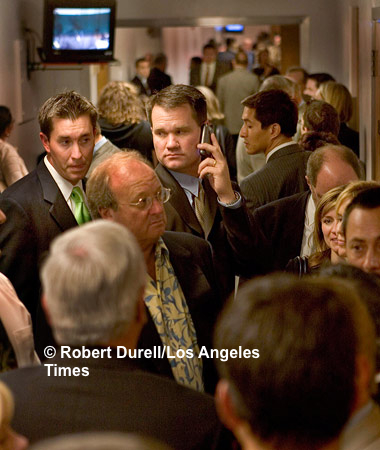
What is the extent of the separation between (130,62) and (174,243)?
52.7ft

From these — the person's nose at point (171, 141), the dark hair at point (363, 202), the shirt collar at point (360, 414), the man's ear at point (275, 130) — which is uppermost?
the man's ear at point (275, 130)

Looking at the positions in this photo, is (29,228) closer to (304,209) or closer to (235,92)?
(304,209)

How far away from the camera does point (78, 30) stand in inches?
355

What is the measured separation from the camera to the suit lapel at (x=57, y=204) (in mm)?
2867

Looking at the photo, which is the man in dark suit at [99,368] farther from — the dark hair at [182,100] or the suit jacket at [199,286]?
the dark hair at [182,100]

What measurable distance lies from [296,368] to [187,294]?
123 cm

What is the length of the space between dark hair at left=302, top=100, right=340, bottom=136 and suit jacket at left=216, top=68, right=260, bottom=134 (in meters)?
5.26

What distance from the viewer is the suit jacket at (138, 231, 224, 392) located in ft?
8.20

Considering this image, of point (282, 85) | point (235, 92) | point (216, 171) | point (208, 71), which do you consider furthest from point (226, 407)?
point (208, 71)

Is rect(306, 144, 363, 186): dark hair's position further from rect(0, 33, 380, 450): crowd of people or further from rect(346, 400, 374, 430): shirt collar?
rect(346, 400, 374, 430): shirt collar

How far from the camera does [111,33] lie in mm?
9398

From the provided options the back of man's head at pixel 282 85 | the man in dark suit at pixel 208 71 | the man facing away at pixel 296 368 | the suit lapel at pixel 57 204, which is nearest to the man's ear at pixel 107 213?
the suit lapel at pixel 57 204

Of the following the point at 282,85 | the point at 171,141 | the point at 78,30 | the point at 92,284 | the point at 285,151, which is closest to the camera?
the point at 92,284

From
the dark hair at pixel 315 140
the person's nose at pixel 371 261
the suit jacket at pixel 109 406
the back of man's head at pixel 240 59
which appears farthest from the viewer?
the back of man's head at pixel 240 59
